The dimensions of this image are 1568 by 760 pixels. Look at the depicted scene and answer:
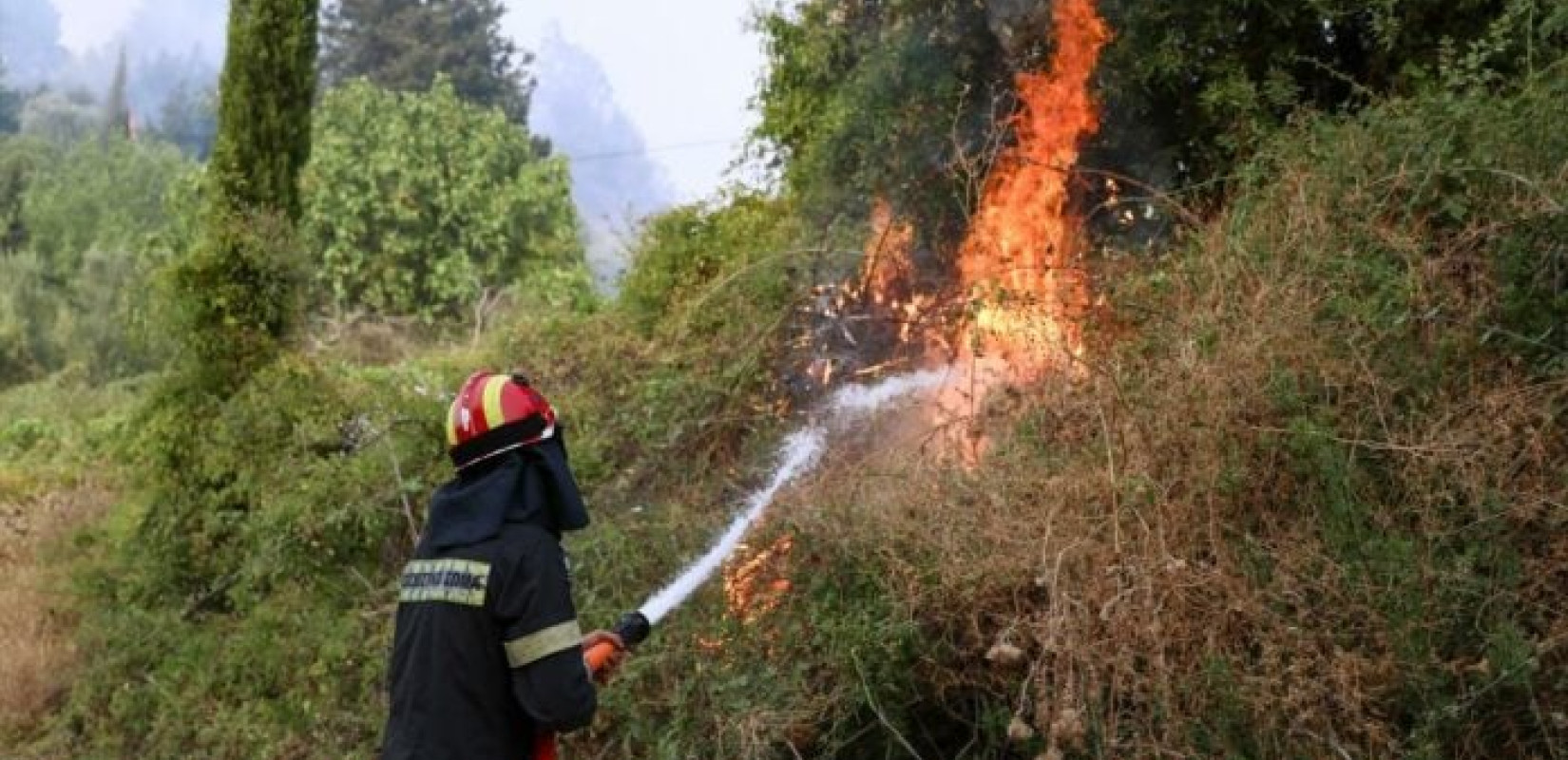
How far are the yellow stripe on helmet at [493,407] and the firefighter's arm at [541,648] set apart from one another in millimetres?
405

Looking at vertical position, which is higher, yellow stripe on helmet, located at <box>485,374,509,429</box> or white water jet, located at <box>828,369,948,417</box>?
yellow stripe on helmet, located at <box>485,374,509,429</box>

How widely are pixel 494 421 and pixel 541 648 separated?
71 centimetres

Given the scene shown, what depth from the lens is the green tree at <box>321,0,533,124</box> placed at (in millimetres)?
47125

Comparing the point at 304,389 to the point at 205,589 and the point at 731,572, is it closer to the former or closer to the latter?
the point at 205,589

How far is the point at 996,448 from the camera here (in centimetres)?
709

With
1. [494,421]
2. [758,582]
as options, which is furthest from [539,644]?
[758,582]

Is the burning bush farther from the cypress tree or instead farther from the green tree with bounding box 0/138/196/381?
the green tree with bounding box 0/138/196/381

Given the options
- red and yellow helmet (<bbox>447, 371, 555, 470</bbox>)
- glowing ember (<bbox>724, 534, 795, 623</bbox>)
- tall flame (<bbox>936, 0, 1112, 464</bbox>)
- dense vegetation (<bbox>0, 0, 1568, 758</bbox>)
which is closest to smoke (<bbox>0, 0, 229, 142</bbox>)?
dense vegetation (<bbox>0, 0, 1568, 758</bbox>)

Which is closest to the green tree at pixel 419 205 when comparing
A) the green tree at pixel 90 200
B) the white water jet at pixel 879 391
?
the green tree at pixel 90 200

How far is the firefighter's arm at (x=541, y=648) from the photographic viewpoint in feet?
15.3

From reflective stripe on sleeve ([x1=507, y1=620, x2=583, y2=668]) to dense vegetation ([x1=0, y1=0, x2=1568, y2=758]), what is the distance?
147 centimetres

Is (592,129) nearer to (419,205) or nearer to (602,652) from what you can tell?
(419,205)

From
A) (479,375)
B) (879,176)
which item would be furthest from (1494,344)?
(879,176)

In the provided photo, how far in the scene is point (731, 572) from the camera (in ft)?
23.1
